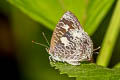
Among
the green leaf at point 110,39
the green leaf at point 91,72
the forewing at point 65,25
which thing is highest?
the forewing at point 65,25

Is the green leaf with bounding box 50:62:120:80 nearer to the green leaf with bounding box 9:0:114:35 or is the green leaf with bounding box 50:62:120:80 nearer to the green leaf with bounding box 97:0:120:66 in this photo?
the green leaf with bounding box 97:0:120:66

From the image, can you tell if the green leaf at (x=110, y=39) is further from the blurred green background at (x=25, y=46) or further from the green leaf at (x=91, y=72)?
the blurred green background at (x=25, y=46)

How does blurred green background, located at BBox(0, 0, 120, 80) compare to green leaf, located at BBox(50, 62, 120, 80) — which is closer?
green leaf, located at BBox(50, 62, 120, 80)

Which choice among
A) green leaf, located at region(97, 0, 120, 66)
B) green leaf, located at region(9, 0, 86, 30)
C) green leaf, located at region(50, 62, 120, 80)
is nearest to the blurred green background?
green leaf, located at region(9, 0, 86, 30)

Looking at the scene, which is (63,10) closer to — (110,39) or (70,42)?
(70,42)

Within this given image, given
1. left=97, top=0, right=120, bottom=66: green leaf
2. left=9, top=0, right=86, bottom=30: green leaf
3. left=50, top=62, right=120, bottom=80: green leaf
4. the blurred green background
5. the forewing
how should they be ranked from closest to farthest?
left=50, top=62, right=120, bottom=80: green leaf
left=97, top=0, right=120, bottom=66: green leaf
the forewing
left=9, top=0, right=86, bottom=30: green leaf
the blurred green background

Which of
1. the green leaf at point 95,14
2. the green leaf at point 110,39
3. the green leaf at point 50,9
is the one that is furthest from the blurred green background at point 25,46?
the green leaf at point 110,39

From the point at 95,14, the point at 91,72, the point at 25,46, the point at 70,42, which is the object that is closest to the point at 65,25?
the point at 70,42

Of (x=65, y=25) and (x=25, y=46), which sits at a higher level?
(x=25, y=46)
